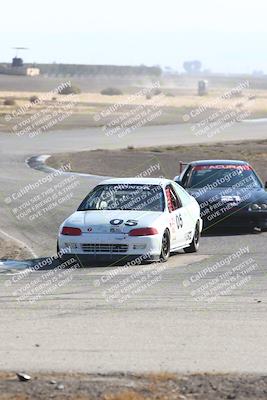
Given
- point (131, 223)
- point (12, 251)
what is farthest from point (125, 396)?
point (12, 251)

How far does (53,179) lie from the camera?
29.9 meters

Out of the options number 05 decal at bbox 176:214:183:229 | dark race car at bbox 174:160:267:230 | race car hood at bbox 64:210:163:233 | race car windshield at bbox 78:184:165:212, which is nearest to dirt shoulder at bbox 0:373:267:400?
race car hood at bbox 64:210:163:233

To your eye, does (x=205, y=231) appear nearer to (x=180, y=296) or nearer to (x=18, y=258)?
(x=18, y=258)

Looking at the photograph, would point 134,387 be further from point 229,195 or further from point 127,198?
point 229,195

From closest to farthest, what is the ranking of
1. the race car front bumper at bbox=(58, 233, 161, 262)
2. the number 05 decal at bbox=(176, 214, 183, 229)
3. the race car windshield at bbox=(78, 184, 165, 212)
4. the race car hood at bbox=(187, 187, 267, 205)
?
the race car front bumper at bbox=(58, 233, 161, 262)
the race car windshield at bbox=(78, 184, 165, 212)
the number 05 decal at bbox=(176, 214, 183, 229)
the race car hood at bbox=(187, 187, 267, 205)

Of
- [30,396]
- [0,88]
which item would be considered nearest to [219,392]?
[30,396]

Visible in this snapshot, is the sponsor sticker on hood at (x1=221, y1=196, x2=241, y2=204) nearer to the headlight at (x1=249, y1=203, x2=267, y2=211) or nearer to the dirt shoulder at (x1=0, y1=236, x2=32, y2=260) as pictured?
the headlight at (x1=249, y1=203, x2=267, y2=211)

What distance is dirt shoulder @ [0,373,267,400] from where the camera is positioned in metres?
7.38

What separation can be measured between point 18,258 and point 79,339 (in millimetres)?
7309

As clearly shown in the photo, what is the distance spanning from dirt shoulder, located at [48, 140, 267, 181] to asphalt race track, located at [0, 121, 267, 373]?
14.8 metres

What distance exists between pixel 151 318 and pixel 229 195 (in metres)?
9.46

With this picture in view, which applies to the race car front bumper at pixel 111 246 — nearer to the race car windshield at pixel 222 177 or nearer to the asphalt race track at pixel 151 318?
the asphalt race track at pixel 151 318

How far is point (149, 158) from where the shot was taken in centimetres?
3709

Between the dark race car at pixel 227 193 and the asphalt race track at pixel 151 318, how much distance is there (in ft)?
2.14
